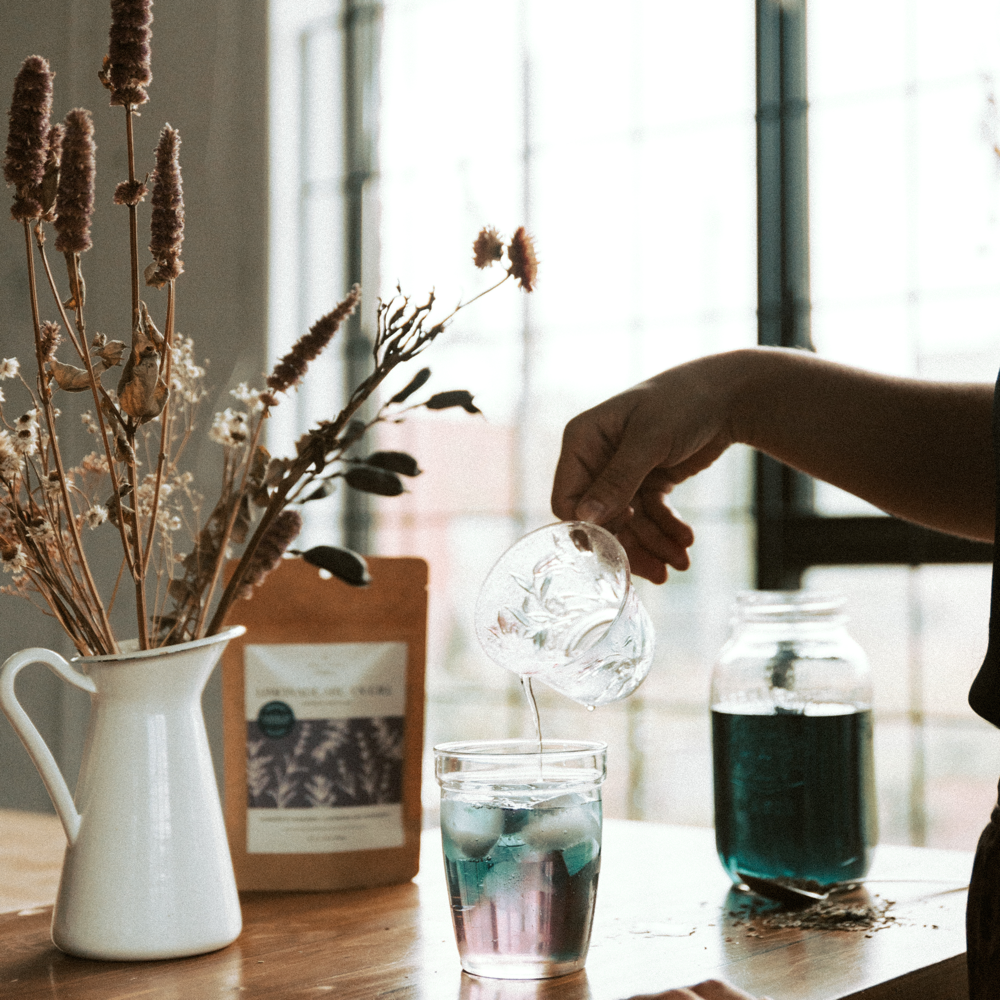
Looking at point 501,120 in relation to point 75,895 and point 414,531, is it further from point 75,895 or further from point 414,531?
point 75,895

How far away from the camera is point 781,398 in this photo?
107 centimetres

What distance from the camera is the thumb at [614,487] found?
0.95 m

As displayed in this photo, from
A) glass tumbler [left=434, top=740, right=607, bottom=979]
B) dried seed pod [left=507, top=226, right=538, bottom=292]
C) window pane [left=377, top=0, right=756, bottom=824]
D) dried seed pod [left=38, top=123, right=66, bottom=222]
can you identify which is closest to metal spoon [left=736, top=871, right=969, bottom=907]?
glass tumbler [left=434, top=740, right=607, bottom=979]

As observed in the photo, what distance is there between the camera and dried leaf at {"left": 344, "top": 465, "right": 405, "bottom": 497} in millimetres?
949

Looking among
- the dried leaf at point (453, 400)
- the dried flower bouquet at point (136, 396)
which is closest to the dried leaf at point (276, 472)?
the dried flower bouquet at point (136, 396)

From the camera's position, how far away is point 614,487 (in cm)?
96

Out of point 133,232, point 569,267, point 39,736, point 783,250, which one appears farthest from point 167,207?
point 569,267

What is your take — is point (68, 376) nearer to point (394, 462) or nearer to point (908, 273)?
point (394, 462)

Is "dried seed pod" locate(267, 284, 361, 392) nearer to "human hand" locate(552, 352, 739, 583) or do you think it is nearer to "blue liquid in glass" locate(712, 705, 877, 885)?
"human hand" locate(552, 352, 739, 583)

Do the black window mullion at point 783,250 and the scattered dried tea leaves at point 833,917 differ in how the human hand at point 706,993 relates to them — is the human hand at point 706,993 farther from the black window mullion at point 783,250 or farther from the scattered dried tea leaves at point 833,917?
the black window mullion at point 783,250

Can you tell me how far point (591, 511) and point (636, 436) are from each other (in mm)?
86

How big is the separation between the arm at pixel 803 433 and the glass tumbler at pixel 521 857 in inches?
10.3

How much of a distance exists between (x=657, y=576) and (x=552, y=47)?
247 centimetres

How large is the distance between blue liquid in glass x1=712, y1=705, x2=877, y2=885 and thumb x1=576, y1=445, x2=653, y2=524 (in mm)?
193
